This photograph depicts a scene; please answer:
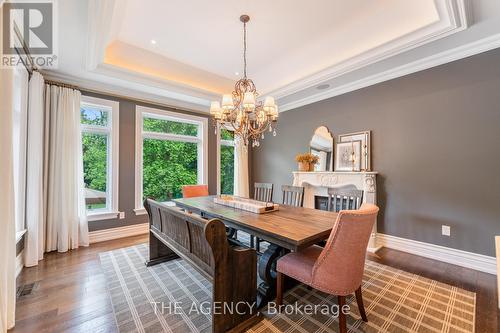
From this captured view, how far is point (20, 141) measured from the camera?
2.54m

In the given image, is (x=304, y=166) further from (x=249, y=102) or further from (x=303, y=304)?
(x=303, y=304)

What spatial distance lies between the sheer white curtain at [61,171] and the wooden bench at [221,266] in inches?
86.5

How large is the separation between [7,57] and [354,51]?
3714 millimetres

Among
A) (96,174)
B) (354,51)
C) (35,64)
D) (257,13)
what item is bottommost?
(96,174)

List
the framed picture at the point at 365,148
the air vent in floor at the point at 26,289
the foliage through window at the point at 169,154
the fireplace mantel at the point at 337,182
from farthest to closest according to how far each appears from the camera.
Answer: the foliage through window at the point at 169,154, the framed picture at the point at 365,148, the fireplace mantel at the point at 337,182, the air vent in floor at the point at 26,289

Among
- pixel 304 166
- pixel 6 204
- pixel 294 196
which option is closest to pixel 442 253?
pixel 294 196

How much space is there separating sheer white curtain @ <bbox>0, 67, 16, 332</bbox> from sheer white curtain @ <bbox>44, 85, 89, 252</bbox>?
5.44 feet

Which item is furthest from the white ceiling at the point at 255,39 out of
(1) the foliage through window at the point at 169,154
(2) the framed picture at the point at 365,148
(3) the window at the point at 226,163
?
(3) the window at the point at 226,163

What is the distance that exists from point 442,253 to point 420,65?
8.30 ft

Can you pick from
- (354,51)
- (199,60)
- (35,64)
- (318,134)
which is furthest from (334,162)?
(35,64)

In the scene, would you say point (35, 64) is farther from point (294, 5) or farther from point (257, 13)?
point (294, 5)

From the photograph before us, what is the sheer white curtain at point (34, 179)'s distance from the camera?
8.59ft

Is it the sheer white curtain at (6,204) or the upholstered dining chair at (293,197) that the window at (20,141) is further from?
the upholstered dining chair at (293,197)

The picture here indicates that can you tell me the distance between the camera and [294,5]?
2338mm
